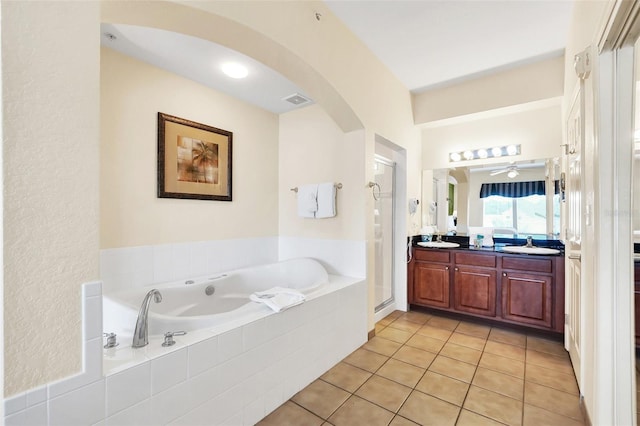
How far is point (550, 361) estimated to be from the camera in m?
2.34

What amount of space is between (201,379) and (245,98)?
265 centimetres

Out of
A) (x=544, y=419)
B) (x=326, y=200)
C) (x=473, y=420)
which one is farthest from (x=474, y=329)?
(x=326, y=200)

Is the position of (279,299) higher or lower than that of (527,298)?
higher

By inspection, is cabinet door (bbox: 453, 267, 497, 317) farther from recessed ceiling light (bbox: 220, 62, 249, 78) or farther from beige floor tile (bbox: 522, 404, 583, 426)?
recessed ceiling light (bbox: 220, 62, 249, 78)

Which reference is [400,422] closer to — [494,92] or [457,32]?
[457,32]

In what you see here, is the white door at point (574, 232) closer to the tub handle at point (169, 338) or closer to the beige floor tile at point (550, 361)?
the beige floor tile at point (550, 361)

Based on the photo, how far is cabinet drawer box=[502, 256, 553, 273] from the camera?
8.86 feet

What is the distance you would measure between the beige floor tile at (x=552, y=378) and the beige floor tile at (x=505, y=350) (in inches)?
7.1

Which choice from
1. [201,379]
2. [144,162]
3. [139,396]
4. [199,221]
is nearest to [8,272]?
[139,396]

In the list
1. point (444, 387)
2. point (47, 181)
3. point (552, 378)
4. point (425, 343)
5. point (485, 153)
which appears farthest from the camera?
point (485, 153)

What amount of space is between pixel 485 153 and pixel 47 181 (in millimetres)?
3911

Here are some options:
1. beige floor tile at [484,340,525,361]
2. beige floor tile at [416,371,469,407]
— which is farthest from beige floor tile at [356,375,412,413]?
beige floor tile at [484,340,525,361]

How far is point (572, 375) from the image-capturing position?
2.13 m

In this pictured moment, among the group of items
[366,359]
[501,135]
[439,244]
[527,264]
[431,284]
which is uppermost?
[501,135]
